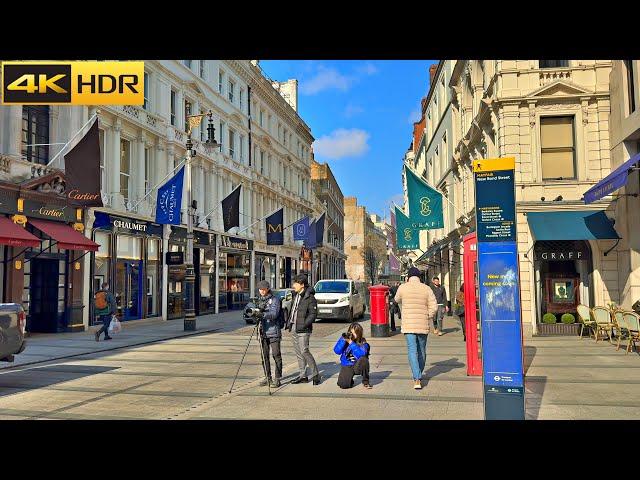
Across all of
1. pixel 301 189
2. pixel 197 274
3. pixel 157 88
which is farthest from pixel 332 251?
pixel 157 88

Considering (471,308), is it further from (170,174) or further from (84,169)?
(170,174)

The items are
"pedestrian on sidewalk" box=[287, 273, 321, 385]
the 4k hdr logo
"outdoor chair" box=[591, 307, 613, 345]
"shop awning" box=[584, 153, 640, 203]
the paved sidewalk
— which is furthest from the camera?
"outdoor chair" box=[591, 307, 613, 345]

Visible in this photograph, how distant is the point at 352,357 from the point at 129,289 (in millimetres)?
17019

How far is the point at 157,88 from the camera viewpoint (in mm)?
26234

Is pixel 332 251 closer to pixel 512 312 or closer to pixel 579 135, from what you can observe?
pixel 579 135

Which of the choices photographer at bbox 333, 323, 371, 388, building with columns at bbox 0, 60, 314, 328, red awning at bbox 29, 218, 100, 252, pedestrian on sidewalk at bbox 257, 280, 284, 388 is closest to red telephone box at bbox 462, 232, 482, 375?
photographer at bbox 333, 323, 371, 388

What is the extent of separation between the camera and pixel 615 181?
13.1 meters

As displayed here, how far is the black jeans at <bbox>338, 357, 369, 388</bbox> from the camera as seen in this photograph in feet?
29.5

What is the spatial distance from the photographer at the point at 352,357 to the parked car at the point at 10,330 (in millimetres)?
5463

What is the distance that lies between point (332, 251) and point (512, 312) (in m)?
67.9

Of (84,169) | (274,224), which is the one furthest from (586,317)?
(274,224)

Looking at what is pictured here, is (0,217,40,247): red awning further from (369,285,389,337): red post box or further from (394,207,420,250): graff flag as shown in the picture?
(394,207,420,250): graff flag

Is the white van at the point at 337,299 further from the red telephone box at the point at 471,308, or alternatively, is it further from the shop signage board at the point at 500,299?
the shop signage board at the point at 500,299

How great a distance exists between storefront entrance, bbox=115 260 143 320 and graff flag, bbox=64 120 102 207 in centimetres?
490
